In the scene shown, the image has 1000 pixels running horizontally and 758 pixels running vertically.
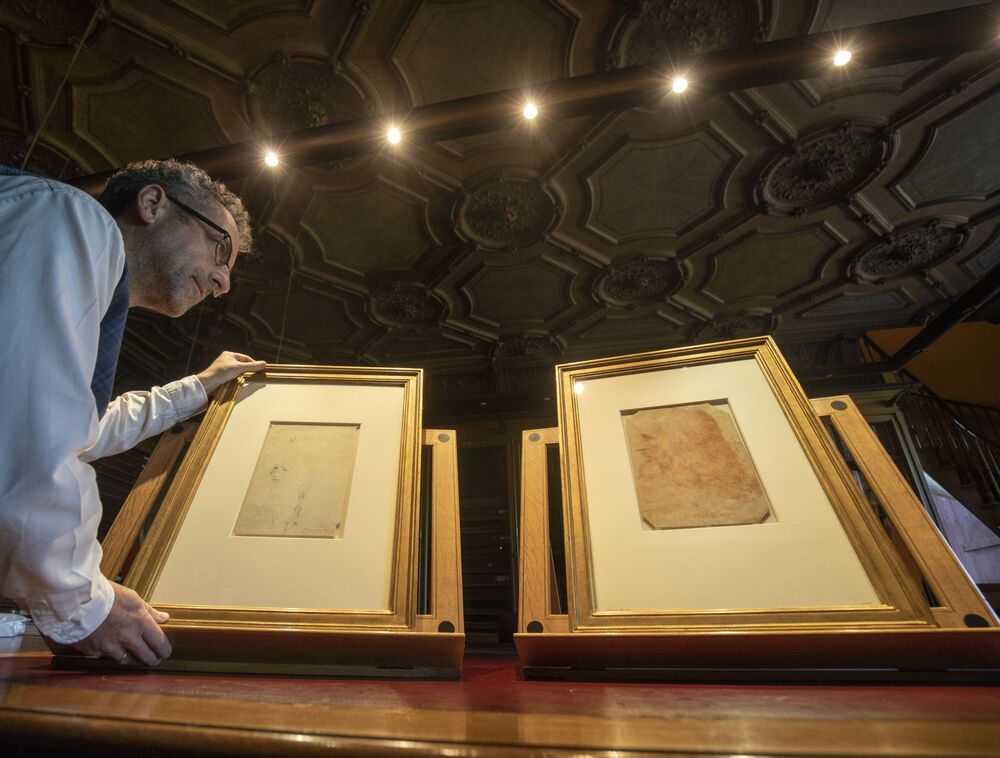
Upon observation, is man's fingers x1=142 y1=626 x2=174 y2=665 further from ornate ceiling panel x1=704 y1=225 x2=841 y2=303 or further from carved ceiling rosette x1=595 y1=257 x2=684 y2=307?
ornate ceiling panel x1=704 y1=225 x2=841 y2=303

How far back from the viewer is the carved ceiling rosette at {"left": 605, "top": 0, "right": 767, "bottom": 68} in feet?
9.99

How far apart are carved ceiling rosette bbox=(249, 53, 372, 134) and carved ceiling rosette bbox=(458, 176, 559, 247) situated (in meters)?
1.23

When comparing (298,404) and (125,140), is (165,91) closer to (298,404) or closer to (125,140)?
(125,140)

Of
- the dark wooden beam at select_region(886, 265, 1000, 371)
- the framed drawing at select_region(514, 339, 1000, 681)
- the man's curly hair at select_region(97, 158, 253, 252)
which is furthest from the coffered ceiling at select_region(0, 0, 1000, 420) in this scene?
the framed drawing at select_region(514, 339, 1000, 681)

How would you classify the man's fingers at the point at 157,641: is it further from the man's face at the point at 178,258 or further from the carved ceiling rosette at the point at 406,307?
the carved ceiling rosette at the point at 406,307

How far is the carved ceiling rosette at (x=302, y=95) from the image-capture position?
3334 millimetres

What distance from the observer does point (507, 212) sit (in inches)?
179

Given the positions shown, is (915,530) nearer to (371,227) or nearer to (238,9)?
(238,9)

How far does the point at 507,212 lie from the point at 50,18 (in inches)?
136

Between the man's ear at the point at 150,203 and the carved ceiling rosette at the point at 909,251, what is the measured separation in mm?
6231

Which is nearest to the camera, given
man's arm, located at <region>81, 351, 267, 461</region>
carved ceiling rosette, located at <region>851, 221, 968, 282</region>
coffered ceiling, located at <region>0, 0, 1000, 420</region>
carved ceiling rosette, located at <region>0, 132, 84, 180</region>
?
man's arm, located at <region>81, 351, 267, 461</region>

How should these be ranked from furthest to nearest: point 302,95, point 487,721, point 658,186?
point 658,186 → point 302,95 → point 487,721

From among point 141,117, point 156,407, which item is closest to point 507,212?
point 141,117

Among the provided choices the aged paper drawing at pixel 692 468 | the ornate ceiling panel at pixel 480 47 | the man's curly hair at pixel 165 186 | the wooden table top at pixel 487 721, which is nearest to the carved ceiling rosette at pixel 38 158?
the ornate ceiling panel at pixel 480 47
